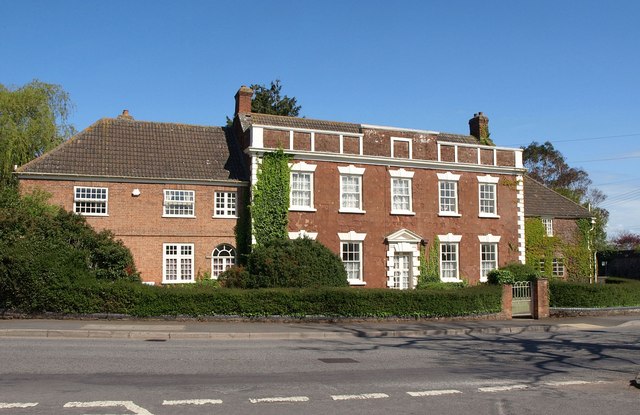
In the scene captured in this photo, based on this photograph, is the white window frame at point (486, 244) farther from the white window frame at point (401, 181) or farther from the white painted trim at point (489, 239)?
the white window frame at point (401, 181)

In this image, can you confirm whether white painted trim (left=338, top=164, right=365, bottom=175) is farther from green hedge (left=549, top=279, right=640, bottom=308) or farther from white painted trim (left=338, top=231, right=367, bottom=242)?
green hedge (left=549, top=279, right=640, bottom=308)

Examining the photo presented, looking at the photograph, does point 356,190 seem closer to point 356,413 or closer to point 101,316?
point 101,316

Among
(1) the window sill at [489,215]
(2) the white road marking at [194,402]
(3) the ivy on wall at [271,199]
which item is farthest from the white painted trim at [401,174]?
(2) the white road marking at [194,402]

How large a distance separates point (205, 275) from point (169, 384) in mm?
19461

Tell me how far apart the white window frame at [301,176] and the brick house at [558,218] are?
15964 mm

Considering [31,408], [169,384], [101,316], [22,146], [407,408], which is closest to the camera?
[31,408]

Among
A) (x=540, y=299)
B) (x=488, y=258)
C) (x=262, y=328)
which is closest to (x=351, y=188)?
(x=488, y=258)

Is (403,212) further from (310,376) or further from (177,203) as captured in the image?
(310,376)

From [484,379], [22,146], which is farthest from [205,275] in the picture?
[484,379]

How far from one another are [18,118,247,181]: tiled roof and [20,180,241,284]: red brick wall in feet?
2.03

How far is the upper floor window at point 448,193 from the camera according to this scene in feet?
107

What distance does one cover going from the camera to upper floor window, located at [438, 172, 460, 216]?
107ft

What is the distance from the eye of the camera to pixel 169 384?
1014 centimetres

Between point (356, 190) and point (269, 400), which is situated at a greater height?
point (356, 190)
